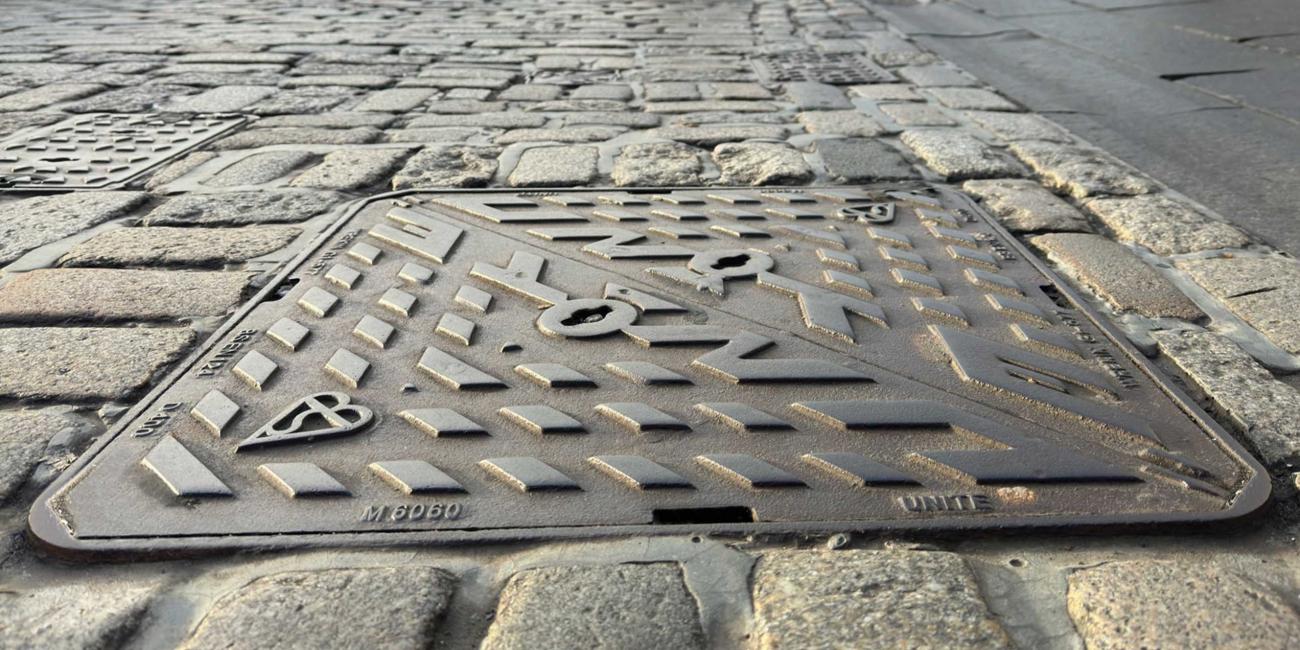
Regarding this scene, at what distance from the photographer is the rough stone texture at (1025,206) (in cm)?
256

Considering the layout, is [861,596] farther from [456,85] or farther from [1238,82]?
[1238,82]

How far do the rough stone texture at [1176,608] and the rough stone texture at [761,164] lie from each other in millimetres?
1973

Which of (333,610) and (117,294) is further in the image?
(117,294)

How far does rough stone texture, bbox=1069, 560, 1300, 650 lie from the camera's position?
42.6 inches

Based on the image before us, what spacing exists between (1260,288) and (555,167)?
2100mm

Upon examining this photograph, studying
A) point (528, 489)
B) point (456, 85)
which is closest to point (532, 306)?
point (528, 489)

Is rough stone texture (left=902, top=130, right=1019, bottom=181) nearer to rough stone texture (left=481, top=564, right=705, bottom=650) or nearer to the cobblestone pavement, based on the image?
the cobblestone pavement

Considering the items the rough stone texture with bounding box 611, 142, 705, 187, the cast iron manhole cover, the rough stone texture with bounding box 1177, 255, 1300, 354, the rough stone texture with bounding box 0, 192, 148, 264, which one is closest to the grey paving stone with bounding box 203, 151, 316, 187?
the rough stone texture with bounding box 0, 192, 148, 264

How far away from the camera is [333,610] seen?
1.15 m

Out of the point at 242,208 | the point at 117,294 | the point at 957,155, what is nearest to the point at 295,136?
the point at 242,208

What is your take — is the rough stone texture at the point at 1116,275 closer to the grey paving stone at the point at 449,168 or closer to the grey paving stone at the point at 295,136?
the grey paving stone at the point at 449,168

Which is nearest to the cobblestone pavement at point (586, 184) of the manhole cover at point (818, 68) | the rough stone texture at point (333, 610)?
the rough stone texture at point (333, 610)

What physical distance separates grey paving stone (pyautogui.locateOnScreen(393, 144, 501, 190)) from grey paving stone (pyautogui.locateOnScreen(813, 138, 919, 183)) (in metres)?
1.21

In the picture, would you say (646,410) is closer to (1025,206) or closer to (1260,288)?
(1260,288)
